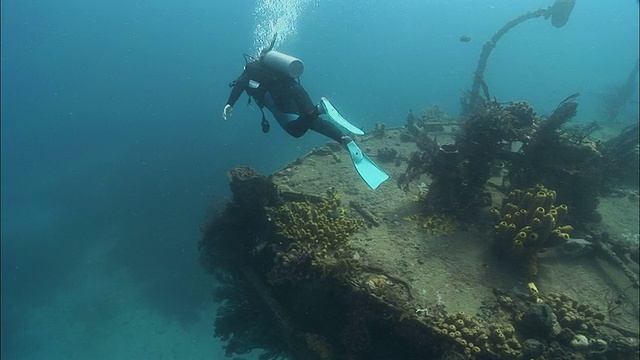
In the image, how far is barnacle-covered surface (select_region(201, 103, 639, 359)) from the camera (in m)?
4.96

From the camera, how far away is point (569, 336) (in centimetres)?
495

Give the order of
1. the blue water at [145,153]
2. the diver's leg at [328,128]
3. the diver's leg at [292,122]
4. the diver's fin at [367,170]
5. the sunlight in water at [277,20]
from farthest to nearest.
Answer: the sunlight in water at [277,20] → the blue water at [145,153] → the diver's leg at [292,122] → the diver's leg at [328,128] → the diver's fin at [367,170]

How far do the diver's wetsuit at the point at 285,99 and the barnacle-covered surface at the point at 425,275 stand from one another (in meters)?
1.37

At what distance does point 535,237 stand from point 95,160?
1378 inches

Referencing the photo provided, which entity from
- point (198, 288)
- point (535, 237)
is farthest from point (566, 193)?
point (198, 288)

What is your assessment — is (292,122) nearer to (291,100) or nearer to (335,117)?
(291,100)

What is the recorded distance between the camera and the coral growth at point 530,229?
596 cm

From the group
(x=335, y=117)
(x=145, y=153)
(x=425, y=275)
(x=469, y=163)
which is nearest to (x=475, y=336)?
(x=425, y=275)

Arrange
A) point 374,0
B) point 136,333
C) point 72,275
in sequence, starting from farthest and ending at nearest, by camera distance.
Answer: point 374,0 → point 72,275 → point 136,333

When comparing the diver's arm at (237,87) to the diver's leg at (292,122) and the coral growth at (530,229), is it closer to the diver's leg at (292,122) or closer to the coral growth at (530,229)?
the diver's leg at (292,122)

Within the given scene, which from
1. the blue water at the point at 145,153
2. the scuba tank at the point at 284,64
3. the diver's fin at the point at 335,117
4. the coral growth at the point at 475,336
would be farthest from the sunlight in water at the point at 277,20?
the coral growth at the point at 475,336

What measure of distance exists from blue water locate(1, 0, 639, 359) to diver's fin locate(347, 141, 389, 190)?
12.3 ft

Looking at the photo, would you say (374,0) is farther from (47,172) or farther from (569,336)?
(569,336)

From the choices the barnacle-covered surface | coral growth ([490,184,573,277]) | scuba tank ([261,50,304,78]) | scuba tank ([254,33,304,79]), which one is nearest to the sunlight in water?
scuba tank ([254,33,304,79])
